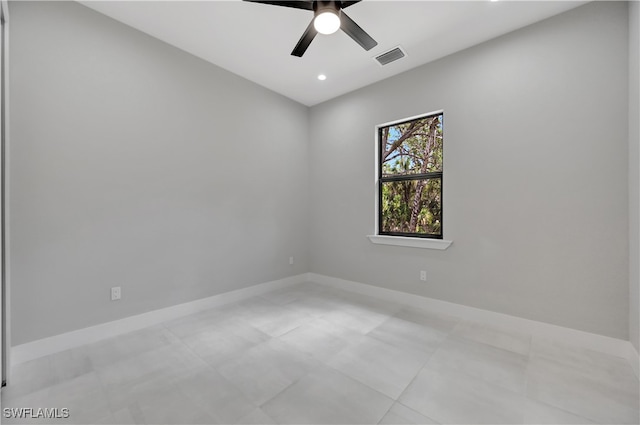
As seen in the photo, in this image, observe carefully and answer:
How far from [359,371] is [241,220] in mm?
2355

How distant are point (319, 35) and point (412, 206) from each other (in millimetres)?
2241

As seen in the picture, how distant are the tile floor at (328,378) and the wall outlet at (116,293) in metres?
0.36

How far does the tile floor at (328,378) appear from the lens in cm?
156

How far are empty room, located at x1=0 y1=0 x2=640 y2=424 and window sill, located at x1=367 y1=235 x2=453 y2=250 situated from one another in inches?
0.8


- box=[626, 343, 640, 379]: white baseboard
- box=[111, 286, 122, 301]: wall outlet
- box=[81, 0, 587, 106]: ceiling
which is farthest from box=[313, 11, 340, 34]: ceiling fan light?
box=[626, 343, 640, 379]: white baseboard

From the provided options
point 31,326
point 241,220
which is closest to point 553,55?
point 241,220

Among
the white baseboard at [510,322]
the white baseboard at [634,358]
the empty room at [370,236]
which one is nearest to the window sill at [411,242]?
the empty room at [370,236]

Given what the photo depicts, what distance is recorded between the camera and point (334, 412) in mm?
1573

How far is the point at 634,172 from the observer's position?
2.03 meters

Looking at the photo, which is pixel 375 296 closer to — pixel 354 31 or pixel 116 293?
pixel 116 293

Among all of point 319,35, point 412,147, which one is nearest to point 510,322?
point 412,147

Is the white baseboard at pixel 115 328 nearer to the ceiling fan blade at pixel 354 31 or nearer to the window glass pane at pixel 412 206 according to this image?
the window glass pane at pixel 412 206

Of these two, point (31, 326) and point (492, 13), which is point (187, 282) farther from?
point (492, 13)

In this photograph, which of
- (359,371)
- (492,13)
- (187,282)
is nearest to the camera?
(359,371)
